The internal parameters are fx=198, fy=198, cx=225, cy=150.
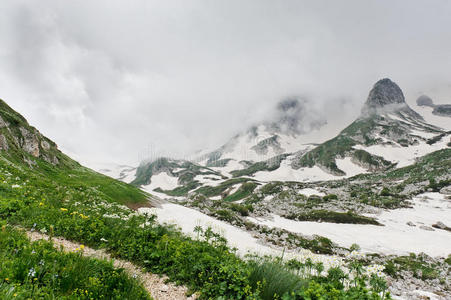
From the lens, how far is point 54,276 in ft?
12.9

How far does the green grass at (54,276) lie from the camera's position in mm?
3547

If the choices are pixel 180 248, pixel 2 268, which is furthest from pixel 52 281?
pixel 180 248

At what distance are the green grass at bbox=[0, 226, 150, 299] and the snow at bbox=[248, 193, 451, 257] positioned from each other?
36278mm

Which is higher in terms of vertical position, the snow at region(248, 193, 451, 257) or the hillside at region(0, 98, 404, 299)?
the snow at region(248, 193, 451, 257)

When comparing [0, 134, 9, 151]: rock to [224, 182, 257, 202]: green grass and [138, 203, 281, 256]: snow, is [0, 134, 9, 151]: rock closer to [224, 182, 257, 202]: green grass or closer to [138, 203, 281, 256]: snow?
[138, 203, 281, 256]: snow

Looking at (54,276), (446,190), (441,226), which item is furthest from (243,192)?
(54,276)

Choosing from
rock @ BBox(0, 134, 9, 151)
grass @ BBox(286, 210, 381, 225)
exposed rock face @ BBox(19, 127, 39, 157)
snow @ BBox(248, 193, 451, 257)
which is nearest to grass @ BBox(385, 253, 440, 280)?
snow @ BBox(248, 193, 451, 257)

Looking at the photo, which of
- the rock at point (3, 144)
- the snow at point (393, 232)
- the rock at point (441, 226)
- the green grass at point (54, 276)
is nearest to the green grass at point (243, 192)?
the snow at point (393, 232)

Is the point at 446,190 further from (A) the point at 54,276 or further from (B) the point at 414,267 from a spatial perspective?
(A) the point at 54,276

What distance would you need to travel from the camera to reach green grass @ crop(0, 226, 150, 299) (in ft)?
11.6

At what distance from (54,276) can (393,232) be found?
55540 mm

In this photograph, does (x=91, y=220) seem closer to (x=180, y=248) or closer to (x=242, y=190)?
(x=180, y=248)

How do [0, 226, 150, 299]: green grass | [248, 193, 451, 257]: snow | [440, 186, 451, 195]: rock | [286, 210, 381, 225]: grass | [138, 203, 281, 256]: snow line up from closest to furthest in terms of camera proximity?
[0, 226, 150, 299]: green grass < [138, 203, 281, 256]: snow < [248, 193, 451, 257]: snow < [286, 210, 381, 225]: grass < [440, 186, 451, 195]: rock

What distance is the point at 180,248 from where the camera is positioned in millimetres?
7387
